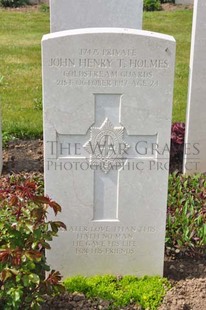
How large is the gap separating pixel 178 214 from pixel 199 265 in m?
0.60

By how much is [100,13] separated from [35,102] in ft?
6.14

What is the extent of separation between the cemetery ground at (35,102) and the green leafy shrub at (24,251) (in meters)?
0.44

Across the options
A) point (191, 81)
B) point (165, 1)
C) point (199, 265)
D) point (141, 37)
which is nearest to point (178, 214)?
point (199, 265)

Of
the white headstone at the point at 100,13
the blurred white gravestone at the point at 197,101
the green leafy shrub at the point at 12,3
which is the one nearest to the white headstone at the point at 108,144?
the blurred white gravestone at the point at 197,101

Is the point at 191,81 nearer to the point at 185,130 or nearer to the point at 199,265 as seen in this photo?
the point at 185,130

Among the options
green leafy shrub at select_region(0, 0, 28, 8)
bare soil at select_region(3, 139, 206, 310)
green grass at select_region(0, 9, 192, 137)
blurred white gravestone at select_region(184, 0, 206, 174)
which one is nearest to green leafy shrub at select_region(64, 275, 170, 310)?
bare soil at select_region(3, 139, 206, 310)

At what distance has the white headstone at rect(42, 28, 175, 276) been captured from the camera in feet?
11.7

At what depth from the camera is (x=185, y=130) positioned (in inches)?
227

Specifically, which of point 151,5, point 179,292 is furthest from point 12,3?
point 179,292

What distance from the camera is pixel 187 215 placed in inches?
183

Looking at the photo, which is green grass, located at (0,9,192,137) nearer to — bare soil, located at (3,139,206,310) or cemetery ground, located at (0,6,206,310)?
Result: cemetery ground, located at (0,6,206,310)

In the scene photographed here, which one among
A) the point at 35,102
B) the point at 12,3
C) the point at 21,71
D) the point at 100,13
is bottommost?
the point at 35,102

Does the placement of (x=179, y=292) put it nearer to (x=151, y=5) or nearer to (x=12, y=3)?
(x=151, y=5)

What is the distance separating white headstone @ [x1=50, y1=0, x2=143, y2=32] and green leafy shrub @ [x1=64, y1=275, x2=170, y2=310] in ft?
10.5
